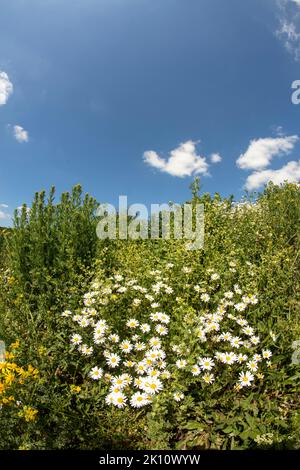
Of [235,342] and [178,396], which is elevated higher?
[235,342]

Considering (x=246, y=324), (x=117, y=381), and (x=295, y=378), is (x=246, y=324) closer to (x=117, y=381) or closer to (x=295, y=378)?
(x=295, y=378)

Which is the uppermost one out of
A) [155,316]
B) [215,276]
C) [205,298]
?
[215,276]

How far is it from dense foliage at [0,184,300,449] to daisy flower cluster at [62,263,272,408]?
0.01m

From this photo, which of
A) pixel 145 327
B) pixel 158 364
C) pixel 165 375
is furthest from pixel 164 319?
pixel 165 375

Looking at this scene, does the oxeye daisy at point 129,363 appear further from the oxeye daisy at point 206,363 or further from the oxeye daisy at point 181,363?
the oxeye daisy at point 206,363

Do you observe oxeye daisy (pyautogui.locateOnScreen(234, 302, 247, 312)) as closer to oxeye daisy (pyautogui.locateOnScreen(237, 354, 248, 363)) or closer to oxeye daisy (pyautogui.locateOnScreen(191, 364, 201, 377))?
oxeye daisy (pyautogui.locateOnScreen(237, 354, 248, 363))

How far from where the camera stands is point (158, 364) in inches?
113

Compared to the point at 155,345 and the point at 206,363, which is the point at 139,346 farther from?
the point at 206,363

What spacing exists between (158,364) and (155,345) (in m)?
0.23

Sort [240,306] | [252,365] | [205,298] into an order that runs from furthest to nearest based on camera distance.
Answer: [205,298] → [240,306] → [252,365]

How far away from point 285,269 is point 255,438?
236 cm

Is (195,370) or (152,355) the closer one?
(195,370)

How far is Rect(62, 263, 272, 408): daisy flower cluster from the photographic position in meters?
2.81
